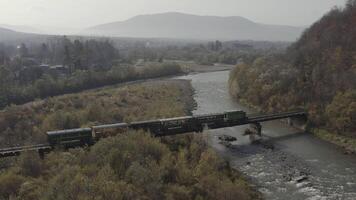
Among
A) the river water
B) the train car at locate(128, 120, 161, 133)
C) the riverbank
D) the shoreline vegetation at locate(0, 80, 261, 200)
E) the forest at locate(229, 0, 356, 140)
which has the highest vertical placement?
the forest at locate(229, 0, 356, 140)

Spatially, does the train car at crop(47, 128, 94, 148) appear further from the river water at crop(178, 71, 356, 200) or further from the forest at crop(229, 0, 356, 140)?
the forest at crop(229, 0, 356, 140)

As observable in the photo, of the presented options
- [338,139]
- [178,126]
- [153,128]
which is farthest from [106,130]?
[338,139]

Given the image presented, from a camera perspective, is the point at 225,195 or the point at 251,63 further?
the point at 251,63

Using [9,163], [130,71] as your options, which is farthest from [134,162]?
[130,71]

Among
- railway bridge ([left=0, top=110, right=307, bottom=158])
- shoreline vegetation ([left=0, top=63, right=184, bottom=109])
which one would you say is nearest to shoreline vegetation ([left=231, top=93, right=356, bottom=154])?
railway bridge ([left=0, top=110, right=307, bottom=158])

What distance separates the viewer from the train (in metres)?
41.7

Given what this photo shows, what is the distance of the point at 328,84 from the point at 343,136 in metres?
12.8

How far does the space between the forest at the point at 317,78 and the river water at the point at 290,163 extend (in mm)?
4898

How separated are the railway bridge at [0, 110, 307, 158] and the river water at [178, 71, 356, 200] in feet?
7.31

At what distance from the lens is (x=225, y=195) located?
30.4 metres

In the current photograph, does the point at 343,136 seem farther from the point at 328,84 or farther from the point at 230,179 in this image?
the point at 230,179

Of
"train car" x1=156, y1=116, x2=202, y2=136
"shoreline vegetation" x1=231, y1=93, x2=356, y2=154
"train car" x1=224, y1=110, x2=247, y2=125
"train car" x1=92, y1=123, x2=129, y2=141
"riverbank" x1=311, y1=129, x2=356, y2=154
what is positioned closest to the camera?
"train car" x1=92, y1=123, x2=129, y2=141

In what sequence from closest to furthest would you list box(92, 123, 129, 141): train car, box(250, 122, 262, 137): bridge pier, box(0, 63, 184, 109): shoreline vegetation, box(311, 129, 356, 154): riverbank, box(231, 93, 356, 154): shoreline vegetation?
box(92, 123, 129, 141): train car, box(311, 129, 356, 154): riverbank, box(231, 93, 356, 154): shoreline vegetation, box(250, 122, 262, 137): bridge pier, box(0, 63, 184, 109): shoreline vegetation

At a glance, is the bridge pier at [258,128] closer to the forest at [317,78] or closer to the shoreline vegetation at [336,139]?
the shoreline vegetation at [336,139]
